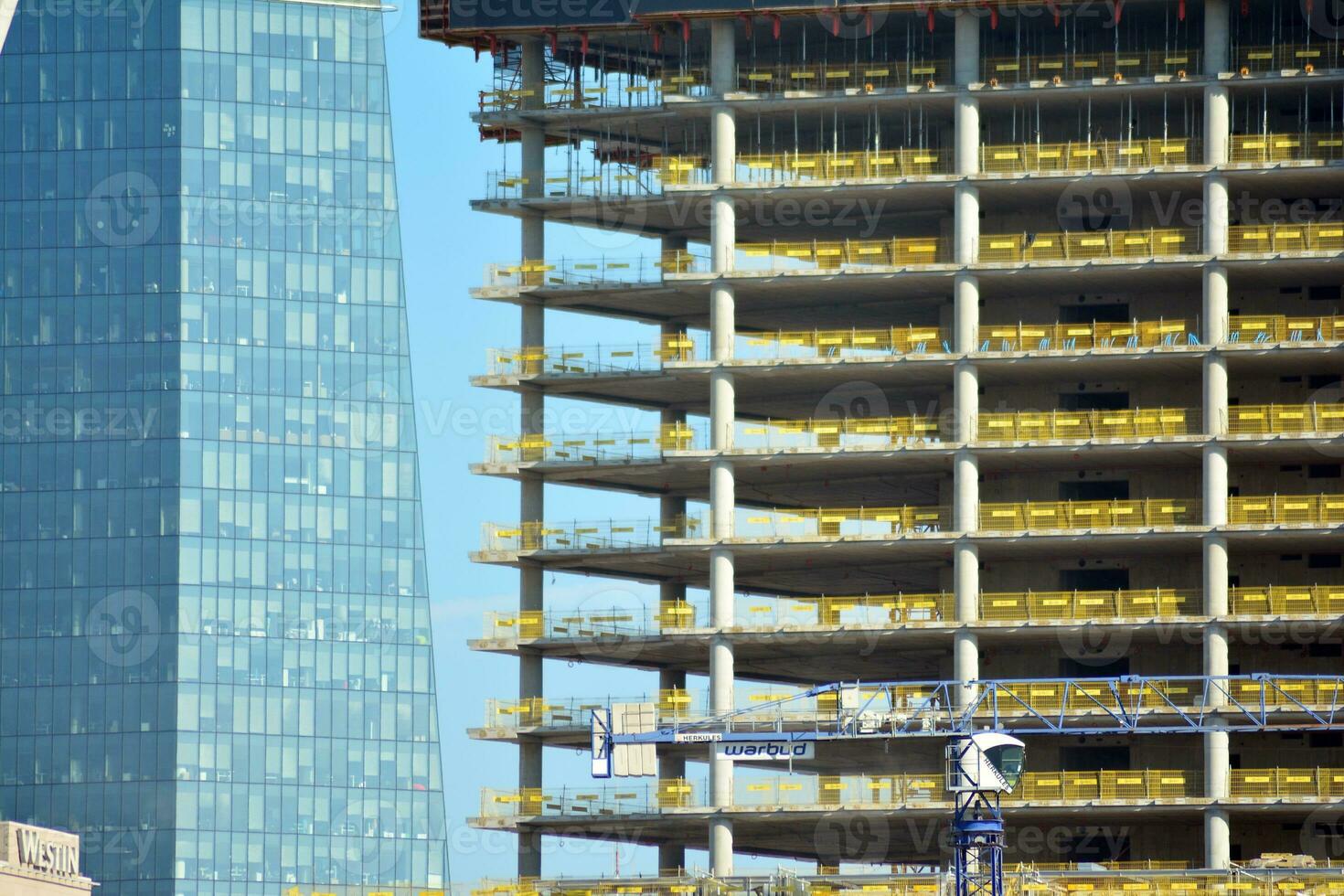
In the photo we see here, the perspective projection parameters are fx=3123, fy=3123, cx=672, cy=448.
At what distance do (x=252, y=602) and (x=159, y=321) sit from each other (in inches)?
701

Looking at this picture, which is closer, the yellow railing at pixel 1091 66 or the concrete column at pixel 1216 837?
the concrete column at pixel 1216 837

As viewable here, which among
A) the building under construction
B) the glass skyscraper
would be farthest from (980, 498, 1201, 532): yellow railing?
the glass skyscraper

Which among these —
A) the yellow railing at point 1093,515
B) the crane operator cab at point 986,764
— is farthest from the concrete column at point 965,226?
the crane operator cab at point 986,764

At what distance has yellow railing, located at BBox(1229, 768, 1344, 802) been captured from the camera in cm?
12656

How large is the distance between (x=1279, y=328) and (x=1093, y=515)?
11409 millimetres

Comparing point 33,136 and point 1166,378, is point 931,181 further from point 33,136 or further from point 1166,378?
point 33,136

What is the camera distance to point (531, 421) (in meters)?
137

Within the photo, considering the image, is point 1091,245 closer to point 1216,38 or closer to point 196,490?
point 1216,38

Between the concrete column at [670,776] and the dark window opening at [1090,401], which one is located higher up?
the dark window opening at [1090,401]

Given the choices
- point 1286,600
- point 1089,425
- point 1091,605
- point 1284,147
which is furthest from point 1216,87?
point 1091,605

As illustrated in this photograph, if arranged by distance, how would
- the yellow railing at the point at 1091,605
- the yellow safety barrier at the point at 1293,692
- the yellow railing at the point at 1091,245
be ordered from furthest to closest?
the yellow railing at the point at 1091,245 → the yellow railing at the point at 1091,605 → the yellow safety barrier at the point at 1293,692

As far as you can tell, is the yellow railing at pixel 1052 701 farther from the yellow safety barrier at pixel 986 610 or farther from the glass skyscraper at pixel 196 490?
the glass skyscraper at pixel 196 490

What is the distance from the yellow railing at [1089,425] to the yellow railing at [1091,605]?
6.59 m

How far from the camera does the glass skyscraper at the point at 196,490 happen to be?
613ft
